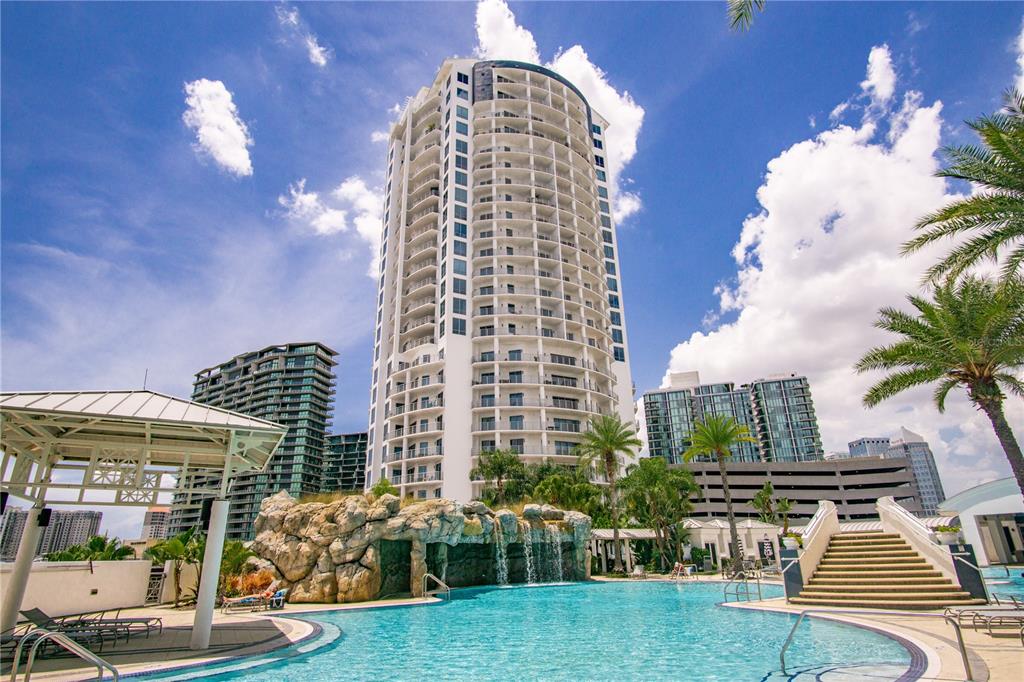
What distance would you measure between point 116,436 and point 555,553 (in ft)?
81.7

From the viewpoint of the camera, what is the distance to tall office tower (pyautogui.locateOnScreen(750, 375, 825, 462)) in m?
133

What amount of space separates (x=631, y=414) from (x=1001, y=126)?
171ft

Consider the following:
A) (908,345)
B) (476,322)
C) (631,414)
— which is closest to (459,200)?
(476,322)

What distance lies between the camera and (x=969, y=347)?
48.8 ft

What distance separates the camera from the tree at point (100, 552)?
22.6 metres

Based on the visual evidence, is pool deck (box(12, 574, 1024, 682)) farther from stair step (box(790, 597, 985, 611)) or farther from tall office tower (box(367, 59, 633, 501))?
tall office tower (box(367, 59, 633, 501))

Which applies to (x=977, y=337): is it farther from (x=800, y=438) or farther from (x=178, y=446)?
(x=800, y=438)

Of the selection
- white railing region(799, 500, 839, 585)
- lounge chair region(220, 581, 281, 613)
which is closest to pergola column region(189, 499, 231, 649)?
lounge chair region(220, 581, 281, 613)

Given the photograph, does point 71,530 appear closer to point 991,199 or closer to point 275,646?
point 275,646

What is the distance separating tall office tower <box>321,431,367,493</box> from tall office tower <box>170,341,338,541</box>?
11.4m

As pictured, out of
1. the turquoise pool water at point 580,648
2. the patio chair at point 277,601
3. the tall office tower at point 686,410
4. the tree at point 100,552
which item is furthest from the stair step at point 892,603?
the tall office tower at point 686,410

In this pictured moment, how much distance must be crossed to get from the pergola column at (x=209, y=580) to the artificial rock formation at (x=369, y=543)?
11.7m

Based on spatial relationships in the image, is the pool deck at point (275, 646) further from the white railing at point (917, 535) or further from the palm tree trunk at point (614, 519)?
the palm tree trunk at point (614, 519)

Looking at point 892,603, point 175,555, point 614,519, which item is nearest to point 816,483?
point 614,519
